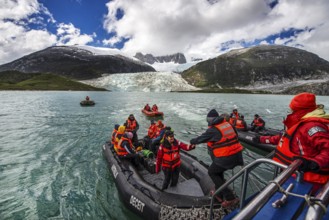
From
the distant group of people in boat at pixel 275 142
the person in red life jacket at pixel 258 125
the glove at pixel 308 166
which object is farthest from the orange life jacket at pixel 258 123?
the glove at pixel 308 166

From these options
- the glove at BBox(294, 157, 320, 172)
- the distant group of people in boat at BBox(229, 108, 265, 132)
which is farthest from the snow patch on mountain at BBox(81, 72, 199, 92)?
the glove at BBox(294, 157, 320, 172)

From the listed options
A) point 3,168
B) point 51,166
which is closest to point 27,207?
point 51,166

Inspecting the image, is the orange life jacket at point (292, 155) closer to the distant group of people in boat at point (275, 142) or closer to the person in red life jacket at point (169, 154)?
the distant group of people in boat at point (275, 142)

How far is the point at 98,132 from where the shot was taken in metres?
22.2

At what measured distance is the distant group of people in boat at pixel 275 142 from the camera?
10.7ft

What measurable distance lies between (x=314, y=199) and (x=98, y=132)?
2177cm

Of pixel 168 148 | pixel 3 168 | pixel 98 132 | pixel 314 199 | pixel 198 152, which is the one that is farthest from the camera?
pixel 98 132

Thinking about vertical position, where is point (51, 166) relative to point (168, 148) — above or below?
below

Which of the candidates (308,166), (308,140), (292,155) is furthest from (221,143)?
(308,166)

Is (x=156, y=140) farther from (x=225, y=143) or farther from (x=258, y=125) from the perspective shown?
(x=258, y=125)

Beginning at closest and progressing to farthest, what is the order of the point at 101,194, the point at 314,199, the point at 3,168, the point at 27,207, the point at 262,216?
the point at 314,199, the point at 262,216, the point at 27,207, the point at 101,194, the point at 3,168

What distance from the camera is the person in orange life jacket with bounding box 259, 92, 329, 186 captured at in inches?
125

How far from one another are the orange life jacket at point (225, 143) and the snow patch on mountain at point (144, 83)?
138206 mm

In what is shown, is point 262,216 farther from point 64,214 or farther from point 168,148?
point 64,214
